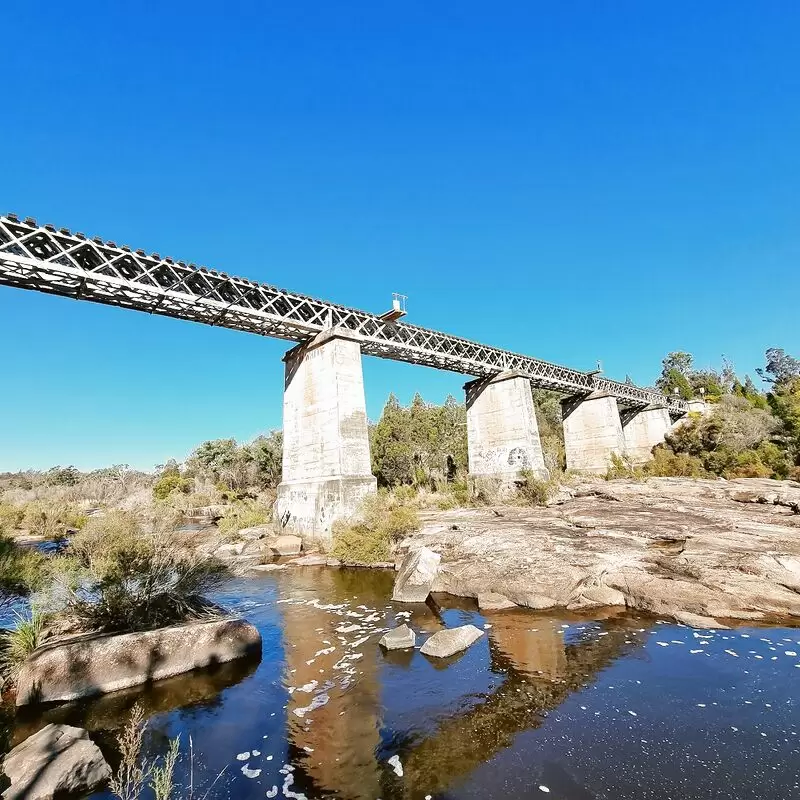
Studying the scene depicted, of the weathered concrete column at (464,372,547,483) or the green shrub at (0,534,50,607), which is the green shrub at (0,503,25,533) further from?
the weathered concrete column at (464,372,547,483)

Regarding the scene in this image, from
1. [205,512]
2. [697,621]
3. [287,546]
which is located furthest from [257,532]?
[205,512]

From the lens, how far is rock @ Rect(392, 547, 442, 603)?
10164 mm

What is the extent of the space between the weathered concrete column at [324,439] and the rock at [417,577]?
6.66 m

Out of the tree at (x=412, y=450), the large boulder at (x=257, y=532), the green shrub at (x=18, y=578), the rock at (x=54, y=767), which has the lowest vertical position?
the rock at (x=54, y=767)

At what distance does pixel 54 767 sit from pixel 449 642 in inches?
203

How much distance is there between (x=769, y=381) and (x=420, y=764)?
287 ft

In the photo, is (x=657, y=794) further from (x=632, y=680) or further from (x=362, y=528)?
A: (x=362, y=528)

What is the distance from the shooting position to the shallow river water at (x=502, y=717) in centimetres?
393

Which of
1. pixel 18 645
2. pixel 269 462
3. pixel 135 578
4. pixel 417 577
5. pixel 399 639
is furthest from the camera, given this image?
pixel 269 462

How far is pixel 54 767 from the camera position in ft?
12.9

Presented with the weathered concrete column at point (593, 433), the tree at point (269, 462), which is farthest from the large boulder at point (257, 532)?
the weathered concrete column at point (593, 433)

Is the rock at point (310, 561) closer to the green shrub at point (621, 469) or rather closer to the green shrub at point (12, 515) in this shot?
the green shrub at point (12, 515)

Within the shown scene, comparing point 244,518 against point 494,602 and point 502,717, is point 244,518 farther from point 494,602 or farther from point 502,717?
point 502,717

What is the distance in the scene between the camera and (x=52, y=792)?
3.78 metres
